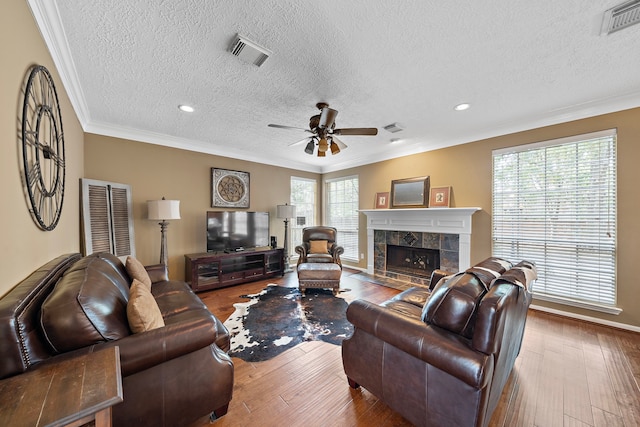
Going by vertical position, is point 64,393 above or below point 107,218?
below

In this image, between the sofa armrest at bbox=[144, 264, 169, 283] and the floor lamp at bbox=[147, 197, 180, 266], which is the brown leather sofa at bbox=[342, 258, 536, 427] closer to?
the sofa armrest at bbox=[144, 264, 169, 283]

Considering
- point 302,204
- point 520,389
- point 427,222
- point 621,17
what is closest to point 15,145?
point 520,389

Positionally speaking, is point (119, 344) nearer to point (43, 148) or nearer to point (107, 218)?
point (43, 148)

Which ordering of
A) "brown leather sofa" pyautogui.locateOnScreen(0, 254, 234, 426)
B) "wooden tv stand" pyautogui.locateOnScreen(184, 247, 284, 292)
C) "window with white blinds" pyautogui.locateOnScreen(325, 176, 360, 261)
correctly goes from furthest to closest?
"window with white blinds" pyautogui.locateOnScreen(325, 176, 360, 261)
"wooden tv stand" pyautogui.locateOnScreen(184, 247, 284, 292)
"brown leather sofa" pyautogui.locateOnScreen(0, 254, 234, 426)

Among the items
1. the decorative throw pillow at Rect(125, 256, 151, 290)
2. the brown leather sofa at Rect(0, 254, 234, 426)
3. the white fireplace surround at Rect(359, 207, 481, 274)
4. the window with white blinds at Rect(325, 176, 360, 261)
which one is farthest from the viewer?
the window with white blinds at Rect(325, 176, 360, 261)

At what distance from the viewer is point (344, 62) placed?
2.11 m

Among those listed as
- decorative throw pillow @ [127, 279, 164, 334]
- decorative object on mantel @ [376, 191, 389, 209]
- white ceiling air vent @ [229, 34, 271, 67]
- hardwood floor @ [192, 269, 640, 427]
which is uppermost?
white ceiling air vent @ [229, 34, 271, 67]

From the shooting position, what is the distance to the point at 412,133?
3.88m

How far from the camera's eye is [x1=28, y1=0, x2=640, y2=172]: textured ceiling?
1606 millimetres

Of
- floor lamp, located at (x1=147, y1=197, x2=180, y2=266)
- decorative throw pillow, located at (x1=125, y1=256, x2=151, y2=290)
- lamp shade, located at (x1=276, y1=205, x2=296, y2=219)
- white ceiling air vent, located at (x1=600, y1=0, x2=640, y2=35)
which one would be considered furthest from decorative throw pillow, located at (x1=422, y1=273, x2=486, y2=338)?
lamp shade, located at (x1=276, y1=205, x2=296, y2=219)

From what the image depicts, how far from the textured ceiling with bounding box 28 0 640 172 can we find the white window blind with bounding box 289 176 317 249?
268cm

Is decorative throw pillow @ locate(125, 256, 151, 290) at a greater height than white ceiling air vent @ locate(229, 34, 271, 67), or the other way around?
white ceiling air vent @ locate(229, 34, 271, 67)

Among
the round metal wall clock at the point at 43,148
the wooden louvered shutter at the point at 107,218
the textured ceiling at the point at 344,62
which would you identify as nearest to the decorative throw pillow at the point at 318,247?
the textured ceiling at the point at 344,62

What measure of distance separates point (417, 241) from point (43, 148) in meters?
4.75
